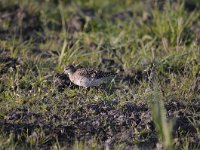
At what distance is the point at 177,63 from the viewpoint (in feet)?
A: 25.3

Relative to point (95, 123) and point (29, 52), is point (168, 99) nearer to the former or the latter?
point (95, 123)

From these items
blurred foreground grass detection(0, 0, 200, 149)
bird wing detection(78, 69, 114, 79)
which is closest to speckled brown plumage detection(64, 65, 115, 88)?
bird wing detection(78, 69, 114, 79)

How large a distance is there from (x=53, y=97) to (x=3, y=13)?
3.30 m

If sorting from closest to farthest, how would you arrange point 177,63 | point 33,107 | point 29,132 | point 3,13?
point 29,132 < point 33,107 < point 177,63 < point 3,13

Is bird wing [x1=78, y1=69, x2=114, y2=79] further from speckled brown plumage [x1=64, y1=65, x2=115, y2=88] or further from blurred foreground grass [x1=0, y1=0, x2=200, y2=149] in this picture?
blurred foreground grass [x1=0, y1=0, x2=200, y2=149]

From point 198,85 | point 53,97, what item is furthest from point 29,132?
point 198,85

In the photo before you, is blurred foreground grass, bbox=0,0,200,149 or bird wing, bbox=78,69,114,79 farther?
bird wing, bbox=78,69,114,79

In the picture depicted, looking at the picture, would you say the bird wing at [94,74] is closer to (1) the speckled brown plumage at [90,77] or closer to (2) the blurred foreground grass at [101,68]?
(1) the speckled brown plumage at [90,77]

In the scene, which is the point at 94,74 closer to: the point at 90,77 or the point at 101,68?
the point at 90,77

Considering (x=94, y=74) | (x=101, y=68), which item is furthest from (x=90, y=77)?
(x=101, y=68)

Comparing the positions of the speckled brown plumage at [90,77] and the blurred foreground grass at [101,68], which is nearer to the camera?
the blurred foreground grass at [101,68]

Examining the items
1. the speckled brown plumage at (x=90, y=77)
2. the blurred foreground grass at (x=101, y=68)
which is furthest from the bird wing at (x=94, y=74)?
the blurred foreground grass at (x=101, y=68)

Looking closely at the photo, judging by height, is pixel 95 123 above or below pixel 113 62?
below

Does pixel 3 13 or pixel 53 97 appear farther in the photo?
pixel 3 13
